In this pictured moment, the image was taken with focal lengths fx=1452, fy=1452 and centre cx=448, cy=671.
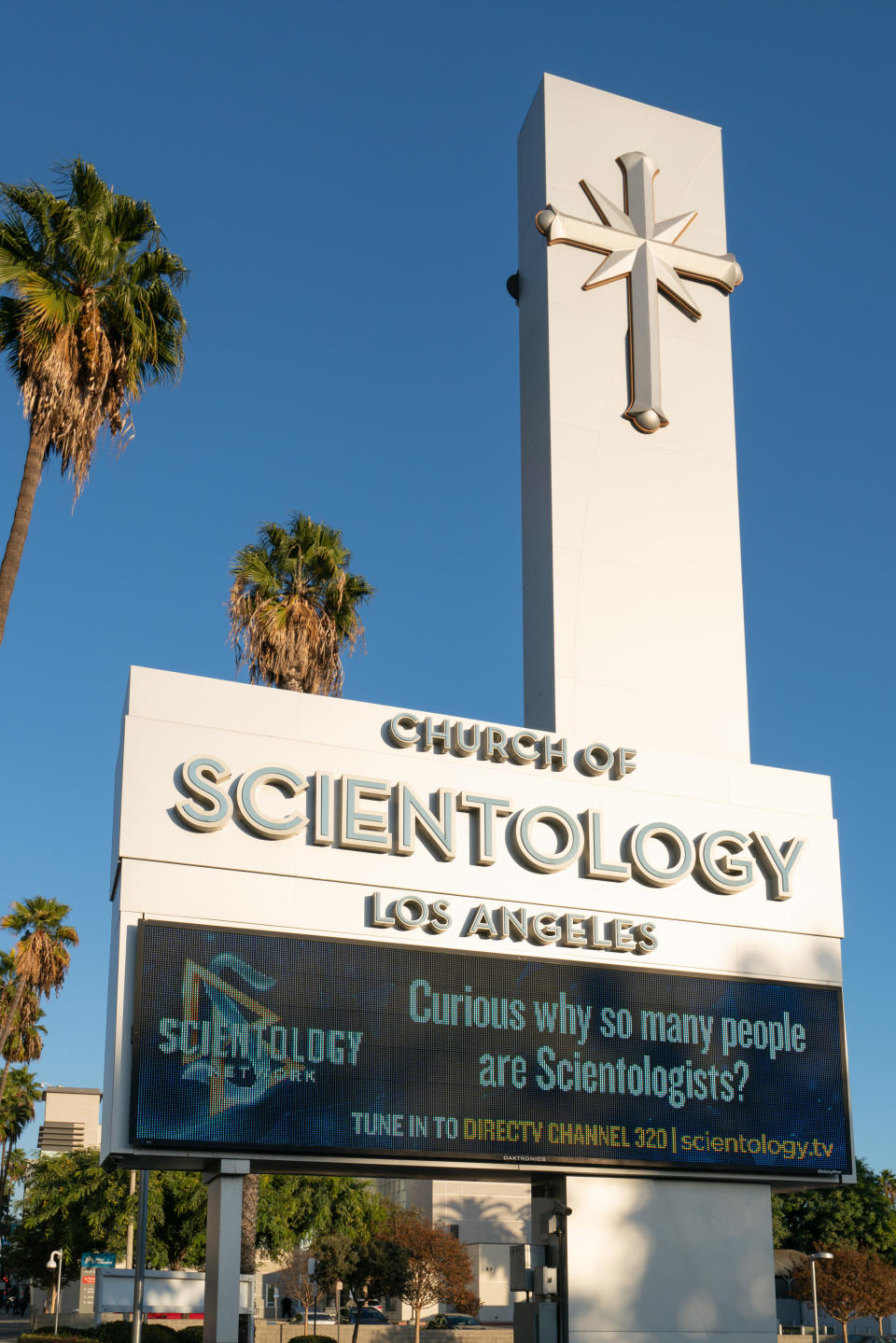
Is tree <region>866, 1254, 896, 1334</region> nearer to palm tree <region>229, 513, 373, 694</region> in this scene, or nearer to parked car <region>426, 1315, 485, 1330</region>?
parked car <region>426, 1315, 485, 1330</region>

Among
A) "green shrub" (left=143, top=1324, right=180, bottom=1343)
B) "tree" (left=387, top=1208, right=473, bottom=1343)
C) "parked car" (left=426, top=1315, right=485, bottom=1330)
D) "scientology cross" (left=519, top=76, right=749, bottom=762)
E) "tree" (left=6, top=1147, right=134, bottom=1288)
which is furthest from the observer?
"parked car" (left=426, top=1315, right=485, bottom=1330)

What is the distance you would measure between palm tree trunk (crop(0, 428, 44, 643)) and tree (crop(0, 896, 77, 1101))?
96.5 ft

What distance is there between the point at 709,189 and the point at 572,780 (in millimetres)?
11382

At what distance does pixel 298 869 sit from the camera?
18.2 meters

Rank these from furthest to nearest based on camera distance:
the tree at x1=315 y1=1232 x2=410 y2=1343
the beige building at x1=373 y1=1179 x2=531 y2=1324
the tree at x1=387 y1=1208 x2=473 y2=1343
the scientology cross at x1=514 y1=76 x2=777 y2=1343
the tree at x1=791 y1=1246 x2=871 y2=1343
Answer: the beige building at x1=373 y1=1179 x2=531 y2=1324 → the tree at x1=791 y1=1246 x2=871 y2=1343 → the tree at x1=387 y1=1208 x2=473 y2=1343 → the tree at x1=315 y1=1232 x2=410 y2=1343 → the scientology cross at x1=514 y1=76 x2=777 y2=1343

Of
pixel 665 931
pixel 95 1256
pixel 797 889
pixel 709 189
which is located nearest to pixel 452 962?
pixel 665 931

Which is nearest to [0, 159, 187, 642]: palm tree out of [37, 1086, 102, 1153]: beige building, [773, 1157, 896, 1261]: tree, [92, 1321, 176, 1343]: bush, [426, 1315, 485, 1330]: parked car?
[92, 1321, 176, 1343]: bush

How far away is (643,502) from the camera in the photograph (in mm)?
22812

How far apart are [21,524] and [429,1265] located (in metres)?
39.8

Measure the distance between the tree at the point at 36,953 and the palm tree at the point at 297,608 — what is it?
67.7 ft

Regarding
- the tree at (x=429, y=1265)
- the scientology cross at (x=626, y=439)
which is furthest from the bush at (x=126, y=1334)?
the tree at (x=429, y=1265)

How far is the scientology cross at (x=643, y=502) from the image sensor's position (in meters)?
19.6

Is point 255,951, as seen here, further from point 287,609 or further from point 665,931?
point 287,609

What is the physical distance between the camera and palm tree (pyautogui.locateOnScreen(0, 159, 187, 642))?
19562 millimetres
